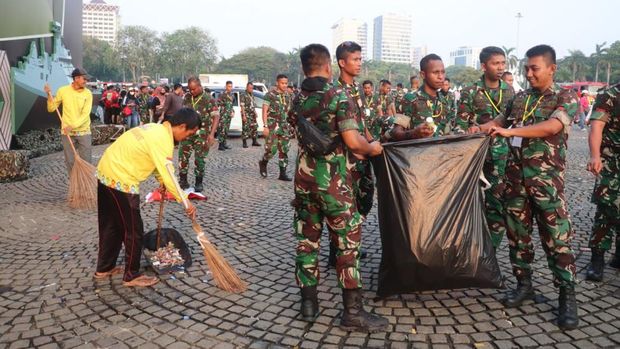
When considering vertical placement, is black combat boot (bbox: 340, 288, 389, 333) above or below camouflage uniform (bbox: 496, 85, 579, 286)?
below

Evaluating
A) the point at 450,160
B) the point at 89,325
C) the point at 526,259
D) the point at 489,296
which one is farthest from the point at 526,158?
the point at 89,325

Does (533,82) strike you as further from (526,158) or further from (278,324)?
(278,324)

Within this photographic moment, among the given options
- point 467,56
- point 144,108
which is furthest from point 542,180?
point 467,56

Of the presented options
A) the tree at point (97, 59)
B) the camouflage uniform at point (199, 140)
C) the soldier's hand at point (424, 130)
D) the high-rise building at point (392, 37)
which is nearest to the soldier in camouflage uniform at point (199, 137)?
the camouflage uniform at point (199, 140)

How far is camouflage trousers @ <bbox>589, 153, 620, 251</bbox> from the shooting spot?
12.8ft

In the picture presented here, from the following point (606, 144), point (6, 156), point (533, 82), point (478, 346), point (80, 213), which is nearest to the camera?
point (478, 346)

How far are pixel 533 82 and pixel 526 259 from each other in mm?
1248

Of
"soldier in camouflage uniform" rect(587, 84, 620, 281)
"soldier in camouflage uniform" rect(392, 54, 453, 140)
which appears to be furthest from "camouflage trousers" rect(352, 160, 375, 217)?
"soldier in camouflage uniform" rect(587, 84, 620, 281)

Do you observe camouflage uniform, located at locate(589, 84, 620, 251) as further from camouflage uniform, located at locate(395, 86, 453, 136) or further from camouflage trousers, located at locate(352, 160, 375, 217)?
camouflage trousers, located at locate(352, 160, 375, 217)

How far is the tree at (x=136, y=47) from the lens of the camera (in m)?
66.1

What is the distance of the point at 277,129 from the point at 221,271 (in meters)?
5.12

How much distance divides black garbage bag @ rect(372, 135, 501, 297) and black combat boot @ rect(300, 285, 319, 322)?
447mm

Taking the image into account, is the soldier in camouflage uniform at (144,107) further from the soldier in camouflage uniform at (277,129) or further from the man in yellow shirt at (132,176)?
the man in yellow shirt at (132,176)

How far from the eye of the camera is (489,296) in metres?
3.60
